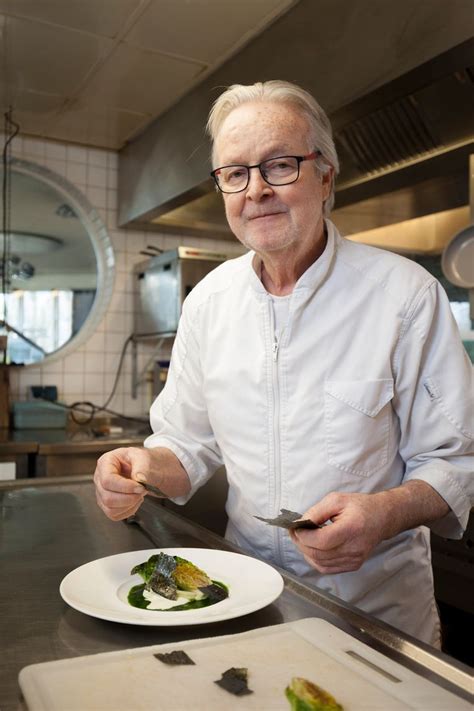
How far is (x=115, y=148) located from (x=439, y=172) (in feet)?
6.66

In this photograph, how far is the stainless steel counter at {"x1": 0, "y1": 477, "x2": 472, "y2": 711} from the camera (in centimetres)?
75

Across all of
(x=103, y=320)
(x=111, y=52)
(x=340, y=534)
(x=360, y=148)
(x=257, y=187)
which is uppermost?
(x=111, y=52)

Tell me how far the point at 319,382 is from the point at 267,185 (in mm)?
370

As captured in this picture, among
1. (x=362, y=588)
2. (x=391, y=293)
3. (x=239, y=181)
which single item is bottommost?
(x=362, y=588)

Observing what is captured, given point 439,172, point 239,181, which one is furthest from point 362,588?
point 439,172

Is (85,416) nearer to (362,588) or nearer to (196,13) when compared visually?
(196,13)

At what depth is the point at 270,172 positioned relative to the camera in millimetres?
1223

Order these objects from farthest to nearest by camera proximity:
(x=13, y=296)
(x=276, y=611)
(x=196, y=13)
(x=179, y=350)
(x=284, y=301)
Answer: (x=13, y=296) → (x=196, y=13) → (x=179, y=350) → (x=284, y=301) → (x=276, y=611)

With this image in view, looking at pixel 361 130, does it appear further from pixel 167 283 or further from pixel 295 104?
pixel 167 283

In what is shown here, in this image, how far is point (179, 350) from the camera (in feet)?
4.84

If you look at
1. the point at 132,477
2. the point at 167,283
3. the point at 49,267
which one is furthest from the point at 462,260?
the point at 49,267

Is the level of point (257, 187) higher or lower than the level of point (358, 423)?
higher

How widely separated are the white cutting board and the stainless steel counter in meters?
0.04

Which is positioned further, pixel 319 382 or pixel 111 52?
pixel 111 52
